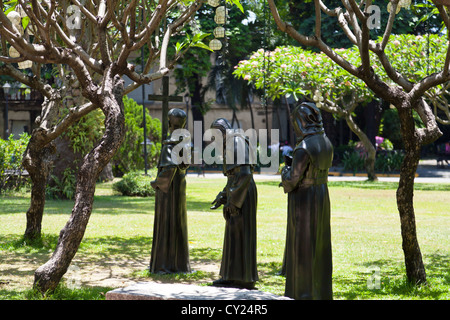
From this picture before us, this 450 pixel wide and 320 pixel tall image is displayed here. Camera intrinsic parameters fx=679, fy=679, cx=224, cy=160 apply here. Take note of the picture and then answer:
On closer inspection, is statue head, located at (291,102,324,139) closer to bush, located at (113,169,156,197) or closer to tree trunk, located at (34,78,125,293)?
tree trunk, located at (34,78,125,293)

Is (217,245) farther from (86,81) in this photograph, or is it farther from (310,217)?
(310,217)

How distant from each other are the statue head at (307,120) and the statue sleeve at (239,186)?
51.6 inches

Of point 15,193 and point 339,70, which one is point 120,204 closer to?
point 15,193

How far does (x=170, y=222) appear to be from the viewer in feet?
30.5

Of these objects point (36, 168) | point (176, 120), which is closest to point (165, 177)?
point (176, 120)

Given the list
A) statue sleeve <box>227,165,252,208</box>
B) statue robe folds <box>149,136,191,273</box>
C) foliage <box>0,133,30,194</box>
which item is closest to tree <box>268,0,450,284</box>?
statue sleeve <box>227,165,252,208</box>

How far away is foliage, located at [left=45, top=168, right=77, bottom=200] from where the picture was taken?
2027 cm

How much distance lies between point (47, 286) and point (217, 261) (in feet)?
12.4

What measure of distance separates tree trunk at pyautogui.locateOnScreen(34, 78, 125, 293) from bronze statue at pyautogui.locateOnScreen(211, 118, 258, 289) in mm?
1274

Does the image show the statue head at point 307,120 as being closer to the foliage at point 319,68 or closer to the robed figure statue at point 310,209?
the robed figure statue at point 310,209

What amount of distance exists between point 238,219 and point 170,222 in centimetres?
163
